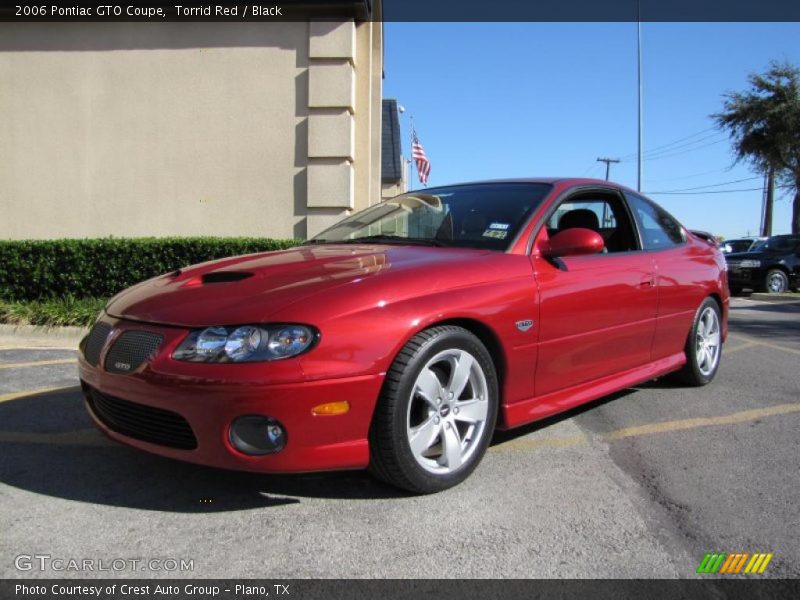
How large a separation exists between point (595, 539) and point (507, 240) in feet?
5.04

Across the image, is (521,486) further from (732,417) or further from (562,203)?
(732,417)

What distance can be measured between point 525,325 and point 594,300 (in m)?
0.63

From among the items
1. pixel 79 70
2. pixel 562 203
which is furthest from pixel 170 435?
pixel 79 70

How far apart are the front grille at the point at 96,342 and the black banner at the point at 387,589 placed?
1.03 meters

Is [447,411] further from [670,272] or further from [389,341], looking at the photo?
[670,272]

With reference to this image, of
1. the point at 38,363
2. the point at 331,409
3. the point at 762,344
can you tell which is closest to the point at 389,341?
the point at 331,409

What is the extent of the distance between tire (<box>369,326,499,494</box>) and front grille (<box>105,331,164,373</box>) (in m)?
0.96

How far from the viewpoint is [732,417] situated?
4184mm

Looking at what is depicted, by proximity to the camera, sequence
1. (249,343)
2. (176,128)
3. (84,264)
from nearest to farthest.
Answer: (249,343)
(84,264)
(176,128)

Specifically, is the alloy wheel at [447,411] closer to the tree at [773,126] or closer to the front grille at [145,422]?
the front grille at [145,422]

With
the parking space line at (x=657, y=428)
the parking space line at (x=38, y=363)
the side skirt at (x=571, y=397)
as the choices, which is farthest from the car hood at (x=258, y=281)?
the parking space line at (x=38, y=363)

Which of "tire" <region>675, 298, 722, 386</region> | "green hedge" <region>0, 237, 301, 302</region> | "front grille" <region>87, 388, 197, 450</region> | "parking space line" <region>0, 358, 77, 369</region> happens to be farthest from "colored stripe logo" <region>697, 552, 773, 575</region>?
"green hedge" <region>0, 237, 301, 302</region>

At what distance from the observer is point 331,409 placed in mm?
2516

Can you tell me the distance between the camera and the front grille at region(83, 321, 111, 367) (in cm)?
292
